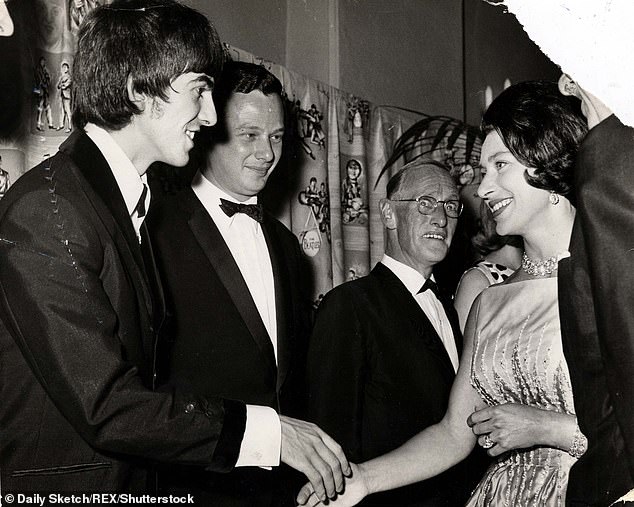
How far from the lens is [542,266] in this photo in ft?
7.00

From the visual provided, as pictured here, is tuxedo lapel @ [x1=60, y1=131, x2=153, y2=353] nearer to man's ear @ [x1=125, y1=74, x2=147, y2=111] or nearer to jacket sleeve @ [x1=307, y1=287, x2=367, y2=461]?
man's ear @ [x1=125, y1=74, x2=147, y2=111]

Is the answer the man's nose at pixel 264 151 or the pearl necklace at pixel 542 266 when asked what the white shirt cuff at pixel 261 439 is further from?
the man's nose at pixel 264 151

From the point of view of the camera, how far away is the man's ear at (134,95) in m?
1.70

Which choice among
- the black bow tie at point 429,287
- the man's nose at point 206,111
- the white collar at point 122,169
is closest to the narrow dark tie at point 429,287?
the black bow tie at point 429,287

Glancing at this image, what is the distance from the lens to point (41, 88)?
208 cm

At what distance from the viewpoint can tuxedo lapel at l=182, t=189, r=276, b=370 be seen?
224 centimetres

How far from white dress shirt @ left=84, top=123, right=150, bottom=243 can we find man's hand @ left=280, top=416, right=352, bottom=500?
521 millimetres

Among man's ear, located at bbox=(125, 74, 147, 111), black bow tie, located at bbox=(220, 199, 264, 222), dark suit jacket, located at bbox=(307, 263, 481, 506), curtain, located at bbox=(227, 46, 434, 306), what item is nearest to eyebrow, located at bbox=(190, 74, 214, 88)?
man's ear, located at bbox=(125, 74, 147, 111)

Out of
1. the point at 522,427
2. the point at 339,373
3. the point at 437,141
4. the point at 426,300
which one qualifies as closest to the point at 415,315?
the point at 426,300

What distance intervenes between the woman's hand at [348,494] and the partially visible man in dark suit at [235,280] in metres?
0.22

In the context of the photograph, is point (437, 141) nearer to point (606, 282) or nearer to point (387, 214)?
point (387, 214)

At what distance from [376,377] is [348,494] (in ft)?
1.56

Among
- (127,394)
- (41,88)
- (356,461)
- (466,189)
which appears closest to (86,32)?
(41,88)

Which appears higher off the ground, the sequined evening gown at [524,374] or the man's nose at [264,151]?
the man's nose at [264,151]
